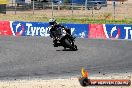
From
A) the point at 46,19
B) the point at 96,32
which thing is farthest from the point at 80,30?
the point at 46,19

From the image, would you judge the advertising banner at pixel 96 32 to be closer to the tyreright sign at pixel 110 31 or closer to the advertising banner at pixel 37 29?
the tyreright sign at pixel 110 31

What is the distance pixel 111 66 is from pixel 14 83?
17.9 ft

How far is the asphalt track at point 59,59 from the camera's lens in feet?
58.1

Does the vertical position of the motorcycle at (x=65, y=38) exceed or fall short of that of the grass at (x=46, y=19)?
it exceeds it

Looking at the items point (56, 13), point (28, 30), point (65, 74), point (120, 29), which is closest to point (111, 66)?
point (65, 74)

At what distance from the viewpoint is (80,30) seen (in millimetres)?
35000

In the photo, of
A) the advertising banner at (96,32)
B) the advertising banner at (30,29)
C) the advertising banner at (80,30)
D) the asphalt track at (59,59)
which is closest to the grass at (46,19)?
the advertising banner at (30,29)

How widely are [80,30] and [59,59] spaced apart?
13913 millimetres

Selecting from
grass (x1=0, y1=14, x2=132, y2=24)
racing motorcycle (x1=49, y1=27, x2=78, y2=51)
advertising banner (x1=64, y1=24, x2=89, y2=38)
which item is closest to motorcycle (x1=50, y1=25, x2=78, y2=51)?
racing motorcycle (x1=49, y1=27, x2=78, y2=51)

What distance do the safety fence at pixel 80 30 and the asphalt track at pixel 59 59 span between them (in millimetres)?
5431

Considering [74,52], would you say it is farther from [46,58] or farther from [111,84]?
[111,84]

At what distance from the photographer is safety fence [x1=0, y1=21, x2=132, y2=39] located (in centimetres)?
3356

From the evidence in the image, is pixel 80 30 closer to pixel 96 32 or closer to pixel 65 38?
pixel 96 32

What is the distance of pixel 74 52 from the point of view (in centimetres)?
2423
